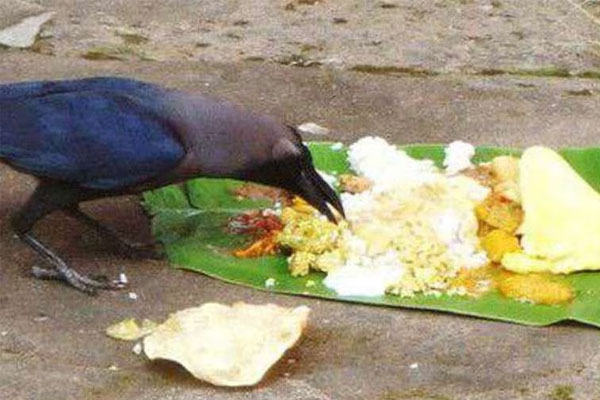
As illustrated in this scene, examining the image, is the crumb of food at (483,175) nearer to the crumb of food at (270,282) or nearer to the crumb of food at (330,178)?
the crumb of food at (330,178)

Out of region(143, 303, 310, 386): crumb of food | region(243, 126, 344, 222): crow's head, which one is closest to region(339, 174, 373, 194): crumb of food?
region(243, 126, 344, 222): crow's head

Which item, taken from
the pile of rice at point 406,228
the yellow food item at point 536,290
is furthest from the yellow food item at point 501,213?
the yellow food item at point 536,290

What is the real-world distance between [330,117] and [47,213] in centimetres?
152

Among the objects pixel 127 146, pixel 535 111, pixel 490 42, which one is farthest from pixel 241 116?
pixel 490 42

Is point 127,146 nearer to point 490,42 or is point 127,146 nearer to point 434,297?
point 434,297

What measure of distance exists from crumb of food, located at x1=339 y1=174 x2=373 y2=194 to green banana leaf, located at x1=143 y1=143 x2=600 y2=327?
0.40 ft

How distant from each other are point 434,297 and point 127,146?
0.98 metres

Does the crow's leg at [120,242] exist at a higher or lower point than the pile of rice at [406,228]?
lower

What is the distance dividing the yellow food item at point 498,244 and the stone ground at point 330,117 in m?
0.37

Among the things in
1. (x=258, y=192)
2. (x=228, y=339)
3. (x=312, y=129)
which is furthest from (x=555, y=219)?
(x=312, y=129)

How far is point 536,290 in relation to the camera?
175 inches

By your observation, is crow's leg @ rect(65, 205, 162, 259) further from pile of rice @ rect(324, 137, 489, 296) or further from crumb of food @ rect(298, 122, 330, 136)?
crumb of food @ rect(298, 122, 330, 136)

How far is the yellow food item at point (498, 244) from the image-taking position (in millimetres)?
4684

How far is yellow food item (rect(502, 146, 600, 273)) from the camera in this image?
4.61 metres
